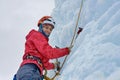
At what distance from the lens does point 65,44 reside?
6.33 meters

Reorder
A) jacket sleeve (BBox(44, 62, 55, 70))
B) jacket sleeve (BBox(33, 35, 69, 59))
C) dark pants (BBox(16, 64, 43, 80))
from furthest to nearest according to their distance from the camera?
1. jacket sleeve (BBox(44, 62, 55, 70))
2. jacket sleeve (BBox(33, 35, 69, 59))
3. dark pants (BBox(16, 64, 43, 80))

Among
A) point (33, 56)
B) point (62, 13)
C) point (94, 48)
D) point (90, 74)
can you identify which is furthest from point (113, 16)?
point (62, 13)

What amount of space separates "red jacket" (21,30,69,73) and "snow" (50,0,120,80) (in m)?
A: 0.21

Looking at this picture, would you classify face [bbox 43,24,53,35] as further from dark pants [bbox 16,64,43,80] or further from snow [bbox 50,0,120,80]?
dark pants [bbox 16,64,43,80]

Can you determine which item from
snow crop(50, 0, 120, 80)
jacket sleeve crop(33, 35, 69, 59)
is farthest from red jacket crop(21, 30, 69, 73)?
snow crop(50, 0, 120, 80)

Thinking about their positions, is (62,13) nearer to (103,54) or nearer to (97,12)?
(97,12)

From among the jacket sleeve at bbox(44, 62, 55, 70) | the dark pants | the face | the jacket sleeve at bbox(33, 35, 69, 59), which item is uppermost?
the face

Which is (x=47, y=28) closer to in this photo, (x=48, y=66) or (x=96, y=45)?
(x=48, y=66)

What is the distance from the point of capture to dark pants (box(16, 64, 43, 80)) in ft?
17.1

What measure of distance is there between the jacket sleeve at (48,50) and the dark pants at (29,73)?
26 cm

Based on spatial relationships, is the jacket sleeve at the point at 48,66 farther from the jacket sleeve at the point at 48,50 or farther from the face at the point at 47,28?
the face at the point at 47,28

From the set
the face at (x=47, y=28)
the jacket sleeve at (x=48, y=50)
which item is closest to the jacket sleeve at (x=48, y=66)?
the jacket sleeve at (x=48, y=50)

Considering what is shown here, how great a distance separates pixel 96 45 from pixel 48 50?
0.98 metres

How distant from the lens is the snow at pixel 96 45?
436 cm
